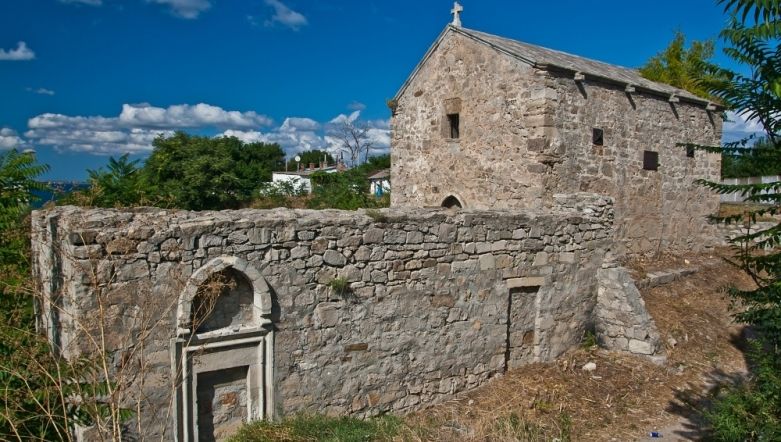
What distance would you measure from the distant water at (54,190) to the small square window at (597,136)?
9.53 m

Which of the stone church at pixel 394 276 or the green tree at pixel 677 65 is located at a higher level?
the green tree at pixel 677 65

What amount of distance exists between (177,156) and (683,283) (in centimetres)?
2233

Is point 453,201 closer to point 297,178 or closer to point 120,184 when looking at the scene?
point 120,184

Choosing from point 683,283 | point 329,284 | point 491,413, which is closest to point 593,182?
point 683,283

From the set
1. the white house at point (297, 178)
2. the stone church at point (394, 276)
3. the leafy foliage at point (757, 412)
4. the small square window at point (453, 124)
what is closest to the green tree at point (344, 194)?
the white house at point (297, 178)

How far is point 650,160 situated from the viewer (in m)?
13.4

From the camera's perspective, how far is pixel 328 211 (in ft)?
24.1

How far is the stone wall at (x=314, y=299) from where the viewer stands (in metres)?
5.57

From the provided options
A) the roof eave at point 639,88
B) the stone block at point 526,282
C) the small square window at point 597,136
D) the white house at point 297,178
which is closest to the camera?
the stone block at point 526,282

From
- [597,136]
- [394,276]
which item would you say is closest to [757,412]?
[394,276]

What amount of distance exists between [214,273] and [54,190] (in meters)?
3.13

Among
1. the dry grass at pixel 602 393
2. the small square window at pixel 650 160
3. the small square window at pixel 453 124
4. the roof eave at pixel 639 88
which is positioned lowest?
the dry grass at pixel 602 393

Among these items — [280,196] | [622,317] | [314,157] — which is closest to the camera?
[622,317]

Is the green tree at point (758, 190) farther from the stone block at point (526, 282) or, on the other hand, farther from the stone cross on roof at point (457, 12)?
the stone cross on roof at point (457, 12)
